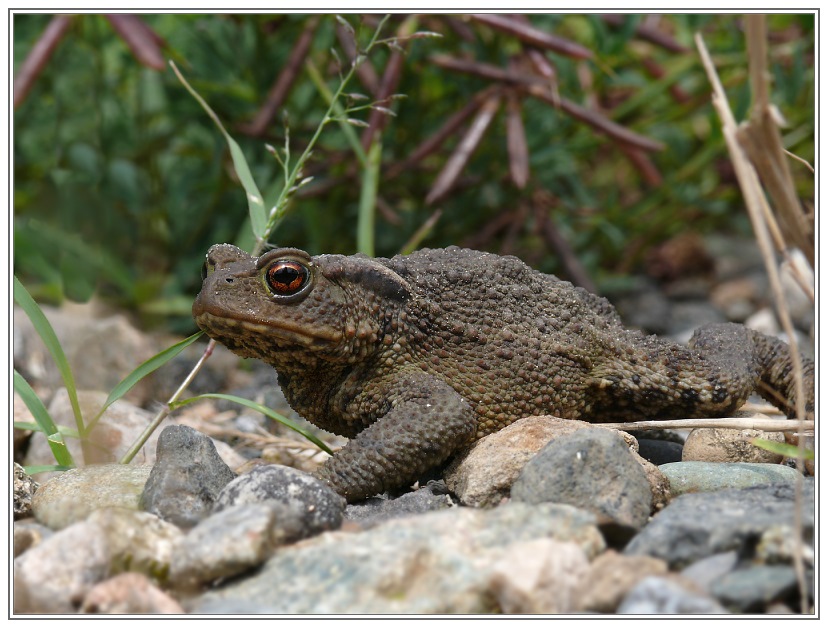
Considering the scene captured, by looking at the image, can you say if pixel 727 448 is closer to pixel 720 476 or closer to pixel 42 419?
pixel 720 476

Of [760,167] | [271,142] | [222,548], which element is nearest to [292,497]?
[222,548]

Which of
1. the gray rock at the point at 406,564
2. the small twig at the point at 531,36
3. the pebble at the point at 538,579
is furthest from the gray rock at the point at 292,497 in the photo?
the small twig at the point at 531,36

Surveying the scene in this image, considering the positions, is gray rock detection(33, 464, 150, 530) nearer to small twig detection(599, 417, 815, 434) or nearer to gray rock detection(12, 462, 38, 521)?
gray rock detection(12, 462, 38, 521)

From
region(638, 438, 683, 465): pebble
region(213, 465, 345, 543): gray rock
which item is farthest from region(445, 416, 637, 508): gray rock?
region(213, 465, 345, 543): gray rock

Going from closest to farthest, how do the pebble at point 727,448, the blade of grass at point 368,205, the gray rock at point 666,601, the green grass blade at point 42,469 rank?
1. the gray rock at point 666,601
2. the green grass blade at point 42,469
3. the pebble at point 727,448
4. the blade of grass at point 368,205

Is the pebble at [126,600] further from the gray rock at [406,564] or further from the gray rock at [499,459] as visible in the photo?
the gray rock at [499,459]

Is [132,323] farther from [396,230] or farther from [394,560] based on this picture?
[394,560]

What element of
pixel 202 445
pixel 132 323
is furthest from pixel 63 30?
pixel 202 445
